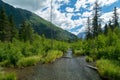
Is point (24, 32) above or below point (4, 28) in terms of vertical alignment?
below

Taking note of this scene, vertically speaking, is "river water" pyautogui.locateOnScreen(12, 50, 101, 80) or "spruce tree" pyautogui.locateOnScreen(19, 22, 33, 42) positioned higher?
"spruce tree" pyautogui.locateOnScreen(19, 22, 33, 42)

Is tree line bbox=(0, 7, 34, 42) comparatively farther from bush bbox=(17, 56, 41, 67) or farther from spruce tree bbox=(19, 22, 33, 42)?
bush bbox=(17, 56, 41, 67)

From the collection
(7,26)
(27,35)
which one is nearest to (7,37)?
(7,26)

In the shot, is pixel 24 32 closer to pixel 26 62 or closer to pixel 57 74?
pixel 26 62

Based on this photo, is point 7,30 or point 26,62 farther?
point 7,30

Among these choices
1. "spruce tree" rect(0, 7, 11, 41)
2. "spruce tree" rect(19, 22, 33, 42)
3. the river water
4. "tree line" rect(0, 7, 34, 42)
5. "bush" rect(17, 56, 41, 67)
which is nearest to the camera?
the river water

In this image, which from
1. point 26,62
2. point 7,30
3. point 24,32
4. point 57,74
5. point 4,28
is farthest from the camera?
point 24,32

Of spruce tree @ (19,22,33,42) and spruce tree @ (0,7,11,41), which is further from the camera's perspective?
spruce tree @ (19,22,33,42)

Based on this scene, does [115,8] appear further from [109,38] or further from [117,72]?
[117,72]

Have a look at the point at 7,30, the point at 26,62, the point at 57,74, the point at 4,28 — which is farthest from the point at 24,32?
the point at 57,74

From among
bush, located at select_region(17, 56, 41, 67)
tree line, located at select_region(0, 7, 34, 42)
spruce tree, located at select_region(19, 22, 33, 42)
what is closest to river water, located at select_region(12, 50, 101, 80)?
bush, located at select_region(17, 56, 41, 67)

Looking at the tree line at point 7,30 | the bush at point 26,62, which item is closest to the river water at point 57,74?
the bush at point 26,62

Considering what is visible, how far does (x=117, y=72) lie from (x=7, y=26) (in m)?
67.6

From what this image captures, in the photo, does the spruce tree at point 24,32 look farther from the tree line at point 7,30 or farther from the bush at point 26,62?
the bush at point 26,62
